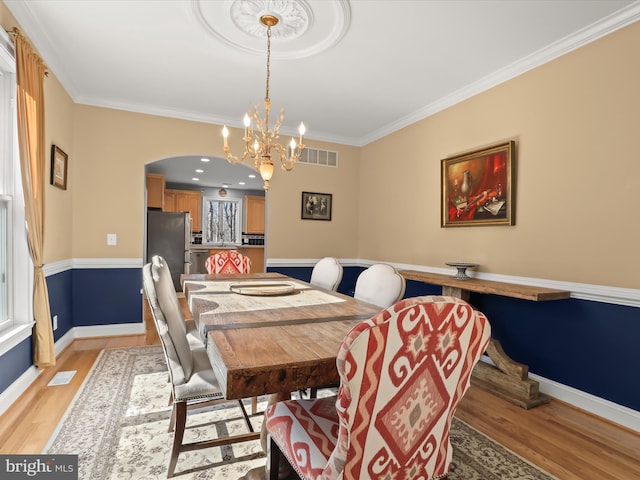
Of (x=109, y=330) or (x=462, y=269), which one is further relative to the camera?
(x=109, y=330)

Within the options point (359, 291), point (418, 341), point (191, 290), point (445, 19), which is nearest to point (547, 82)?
point (445, 19)

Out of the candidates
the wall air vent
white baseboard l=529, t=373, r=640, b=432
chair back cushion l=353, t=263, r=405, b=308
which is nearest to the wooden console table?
white baseboard l=529, t=373, r=640, b=432

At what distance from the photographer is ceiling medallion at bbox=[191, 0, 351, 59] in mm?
2211

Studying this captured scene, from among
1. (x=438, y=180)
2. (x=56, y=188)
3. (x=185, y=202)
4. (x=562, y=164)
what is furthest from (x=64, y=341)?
(x=185, y=202)

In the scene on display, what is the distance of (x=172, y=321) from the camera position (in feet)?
5.15

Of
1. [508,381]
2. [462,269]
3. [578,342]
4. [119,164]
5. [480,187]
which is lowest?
[508,381]

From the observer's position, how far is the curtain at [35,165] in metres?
2.34

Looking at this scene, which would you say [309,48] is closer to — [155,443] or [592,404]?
[155,443]

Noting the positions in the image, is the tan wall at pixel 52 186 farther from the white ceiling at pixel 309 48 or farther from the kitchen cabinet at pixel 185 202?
the kitchen cabinet at pixel 185 202

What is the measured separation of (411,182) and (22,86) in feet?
11.4

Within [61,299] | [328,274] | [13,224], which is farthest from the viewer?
[61,299]

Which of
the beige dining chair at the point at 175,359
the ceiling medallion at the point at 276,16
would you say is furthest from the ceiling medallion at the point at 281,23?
the beige dining chair at the point at 175,359

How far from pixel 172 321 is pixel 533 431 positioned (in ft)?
7.12

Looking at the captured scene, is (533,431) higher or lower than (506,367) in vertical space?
lower
